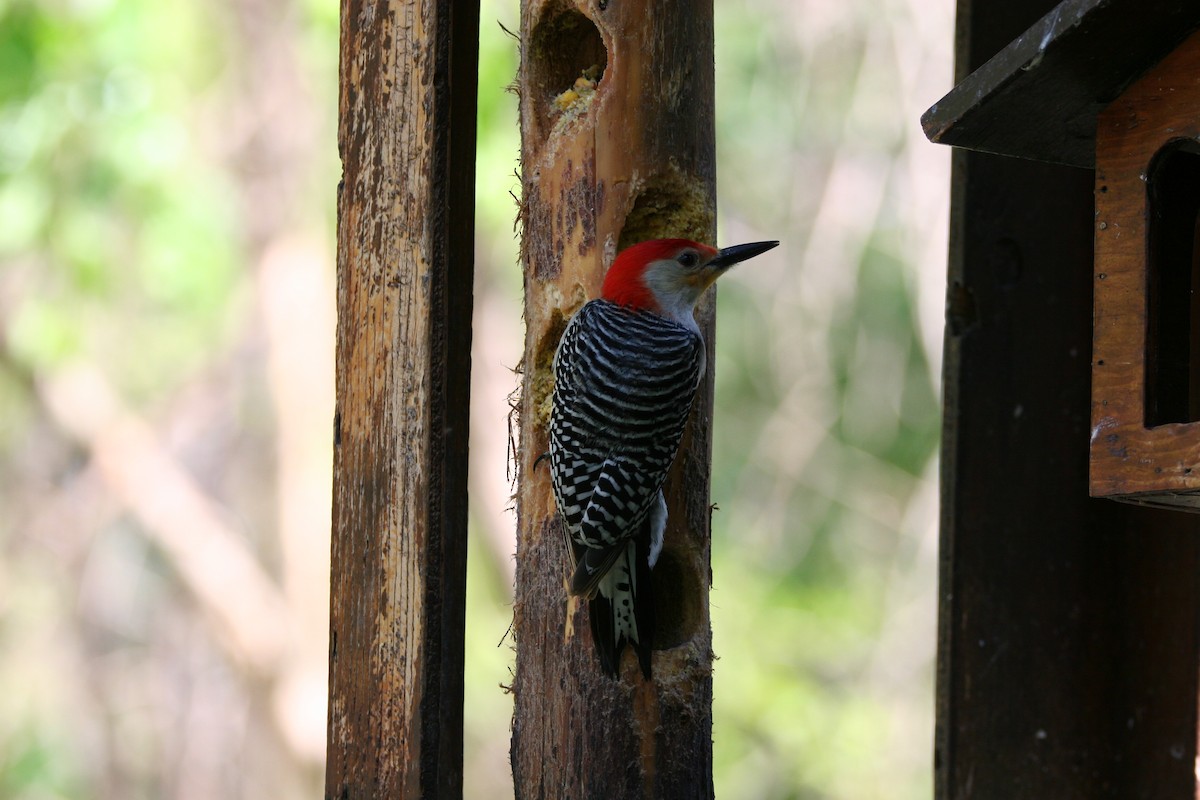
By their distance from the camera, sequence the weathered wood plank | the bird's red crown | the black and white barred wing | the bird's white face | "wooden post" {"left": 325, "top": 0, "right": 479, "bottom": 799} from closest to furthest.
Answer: the weathered wood plank → "wooden post" {"left": 325, "top": 0, "right": 479, "bottom": 799} → the black and white barred wing → the bird's red crown → the bird's white face

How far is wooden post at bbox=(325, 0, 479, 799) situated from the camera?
2395 mm

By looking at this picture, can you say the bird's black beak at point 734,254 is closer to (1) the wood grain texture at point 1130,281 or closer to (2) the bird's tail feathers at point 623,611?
(2) the bird's tail feathers at point 623,611

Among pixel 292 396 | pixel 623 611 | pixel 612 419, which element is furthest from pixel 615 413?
pixel 292 396

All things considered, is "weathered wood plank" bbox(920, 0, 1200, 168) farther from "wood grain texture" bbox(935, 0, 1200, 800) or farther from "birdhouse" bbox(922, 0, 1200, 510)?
"wood grain texture" bbox(935, 0, 1200, 800)

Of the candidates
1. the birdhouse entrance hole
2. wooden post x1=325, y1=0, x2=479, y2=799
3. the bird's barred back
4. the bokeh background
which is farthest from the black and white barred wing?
Answer: the bokeh background

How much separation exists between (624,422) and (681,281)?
38 centimetres

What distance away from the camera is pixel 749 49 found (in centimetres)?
1023

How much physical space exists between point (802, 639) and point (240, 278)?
472 cm

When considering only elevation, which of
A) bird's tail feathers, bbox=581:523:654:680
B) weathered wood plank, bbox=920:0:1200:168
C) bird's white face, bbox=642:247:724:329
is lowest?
bird's tail feathers, bbox=581:523:654:680

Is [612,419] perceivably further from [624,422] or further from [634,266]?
[634,266]

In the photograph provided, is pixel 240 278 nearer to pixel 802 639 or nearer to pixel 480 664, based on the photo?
pixel 480 664

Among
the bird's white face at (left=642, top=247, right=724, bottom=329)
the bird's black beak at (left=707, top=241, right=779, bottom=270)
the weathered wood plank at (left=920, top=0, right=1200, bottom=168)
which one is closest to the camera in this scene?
the weathered wood plank at (left=920, top=0, right=1200, bottom=168)

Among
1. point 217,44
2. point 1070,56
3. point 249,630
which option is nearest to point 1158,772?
point 1070,56

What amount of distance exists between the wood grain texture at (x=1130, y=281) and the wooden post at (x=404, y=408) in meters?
1.10
